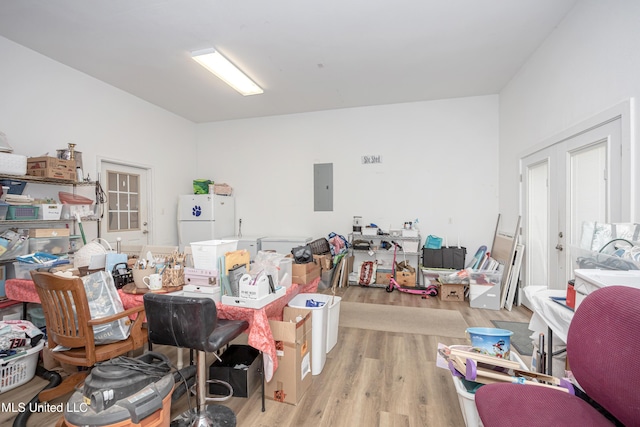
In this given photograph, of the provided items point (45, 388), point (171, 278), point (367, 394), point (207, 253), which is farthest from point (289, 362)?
point (45, 388)

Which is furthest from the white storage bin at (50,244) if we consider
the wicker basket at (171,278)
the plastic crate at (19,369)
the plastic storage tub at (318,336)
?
the plastic storage tub at (318,336)

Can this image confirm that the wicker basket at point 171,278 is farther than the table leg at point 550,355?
Yes

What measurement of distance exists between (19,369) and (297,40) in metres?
3.79

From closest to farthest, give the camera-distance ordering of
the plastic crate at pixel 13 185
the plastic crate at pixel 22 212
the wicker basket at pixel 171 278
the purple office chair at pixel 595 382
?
the purple office chair at pixel 595 382, the wicker basket at pixel 171 278, the plastic crate at pixel 22 212, the plastic crate at pixel 13 185

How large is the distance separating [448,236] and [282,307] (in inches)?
146

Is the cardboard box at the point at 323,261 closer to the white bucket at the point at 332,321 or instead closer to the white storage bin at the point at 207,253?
the white bucket at the point at 332,321

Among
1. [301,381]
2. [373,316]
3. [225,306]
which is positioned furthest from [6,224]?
[373,316]

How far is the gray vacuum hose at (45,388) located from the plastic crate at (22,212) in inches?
57.9

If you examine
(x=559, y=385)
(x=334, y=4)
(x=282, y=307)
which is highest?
(x=334, y=4)

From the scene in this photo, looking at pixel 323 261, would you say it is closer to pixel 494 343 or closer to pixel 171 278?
pixel 171 278

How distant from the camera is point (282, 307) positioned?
7.11 ft

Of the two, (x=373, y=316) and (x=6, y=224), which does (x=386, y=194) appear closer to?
(x=373, y=316)

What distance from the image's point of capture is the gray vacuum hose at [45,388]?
177 cm

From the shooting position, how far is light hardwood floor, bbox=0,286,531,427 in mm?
1827
